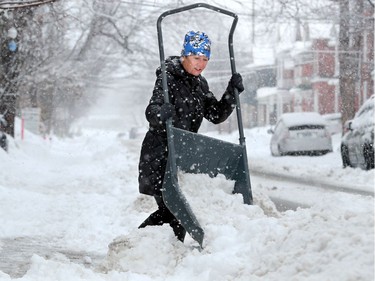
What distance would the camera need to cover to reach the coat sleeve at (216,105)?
5559 mm

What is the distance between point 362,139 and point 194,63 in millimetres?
9774

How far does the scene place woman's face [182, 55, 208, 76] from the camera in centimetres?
534

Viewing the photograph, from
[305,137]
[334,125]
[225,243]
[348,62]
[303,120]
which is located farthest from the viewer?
[334,125]

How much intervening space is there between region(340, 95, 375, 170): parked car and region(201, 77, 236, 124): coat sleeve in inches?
351

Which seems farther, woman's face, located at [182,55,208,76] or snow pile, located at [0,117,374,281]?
woman's face, located at [182,55,208,76]

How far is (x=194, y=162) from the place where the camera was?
533cm

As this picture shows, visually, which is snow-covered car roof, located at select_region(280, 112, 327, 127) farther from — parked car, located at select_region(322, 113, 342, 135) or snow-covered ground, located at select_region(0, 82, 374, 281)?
parked car, located at select_region(322, 113, 342, 135)

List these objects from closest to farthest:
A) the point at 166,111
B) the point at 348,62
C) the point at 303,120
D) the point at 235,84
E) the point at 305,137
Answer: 1. the point at 166,111
2. the point at 235,84
3. the point at 305,137
4. the point at 303,120
5. the point at 348,62

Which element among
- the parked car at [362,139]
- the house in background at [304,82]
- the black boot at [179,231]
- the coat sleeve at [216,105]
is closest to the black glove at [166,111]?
the coat sleeve at [216,105]

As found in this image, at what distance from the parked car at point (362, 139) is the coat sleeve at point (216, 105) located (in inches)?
351

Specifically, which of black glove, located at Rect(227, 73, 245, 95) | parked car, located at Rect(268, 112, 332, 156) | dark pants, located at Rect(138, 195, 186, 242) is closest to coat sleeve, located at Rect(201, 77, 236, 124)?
black glove, located at Rect(227, 73, 245, 95)

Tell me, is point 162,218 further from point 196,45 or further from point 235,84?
point 196,45

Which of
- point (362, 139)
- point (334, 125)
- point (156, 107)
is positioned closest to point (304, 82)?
point (334, 125)

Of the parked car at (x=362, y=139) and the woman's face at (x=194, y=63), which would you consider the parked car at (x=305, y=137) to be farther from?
the woman's face at (x=194, y=63)
